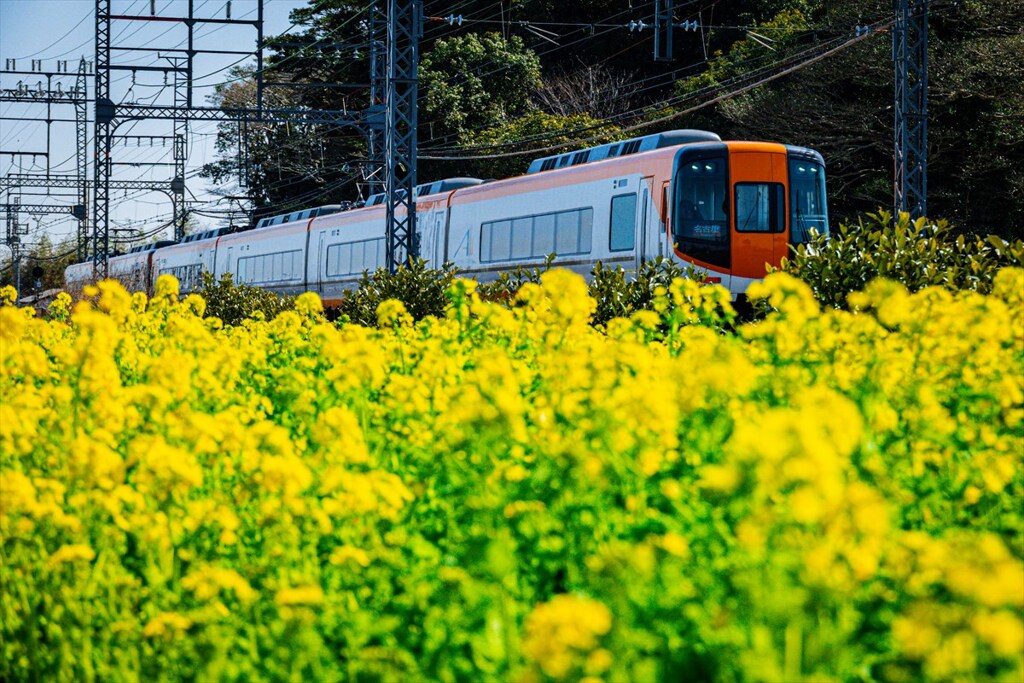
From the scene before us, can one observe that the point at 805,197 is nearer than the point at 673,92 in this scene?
Yes

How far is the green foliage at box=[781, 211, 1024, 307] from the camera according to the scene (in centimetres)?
1004

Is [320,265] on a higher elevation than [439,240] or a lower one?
lower

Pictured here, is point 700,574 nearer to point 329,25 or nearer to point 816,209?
point 816,209

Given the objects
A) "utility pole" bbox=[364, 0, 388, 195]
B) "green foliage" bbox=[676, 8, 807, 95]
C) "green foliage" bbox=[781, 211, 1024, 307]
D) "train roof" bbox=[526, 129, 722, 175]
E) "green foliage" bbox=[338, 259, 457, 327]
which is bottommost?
"green foliage" bbox=[338, 259, 457, 327]

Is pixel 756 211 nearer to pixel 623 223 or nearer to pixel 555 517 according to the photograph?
pixel 623 223

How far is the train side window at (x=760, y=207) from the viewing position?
17328 mm

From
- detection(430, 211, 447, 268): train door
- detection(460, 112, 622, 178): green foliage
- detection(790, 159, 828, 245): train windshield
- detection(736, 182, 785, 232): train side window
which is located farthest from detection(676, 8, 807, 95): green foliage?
detection(736, 182, 785, 232): train side window

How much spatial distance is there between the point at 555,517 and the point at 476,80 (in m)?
39.5

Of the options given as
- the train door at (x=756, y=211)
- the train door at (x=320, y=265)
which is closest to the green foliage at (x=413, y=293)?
the train door at (x=756, y=211)

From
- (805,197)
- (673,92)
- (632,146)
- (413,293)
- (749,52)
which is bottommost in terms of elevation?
(413,293)

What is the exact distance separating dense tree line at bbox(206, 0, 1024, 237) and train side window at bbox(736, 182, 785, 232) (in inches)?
392

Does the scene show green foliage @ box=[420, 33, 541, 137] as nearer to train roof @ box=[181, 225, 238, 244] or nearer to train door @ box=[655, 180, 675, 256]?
train roof @ box=[181, 225, 238, 244]

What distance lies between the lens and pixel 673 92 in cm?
4062

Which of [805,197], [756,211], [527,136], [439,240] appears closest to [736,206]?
[756,211]
